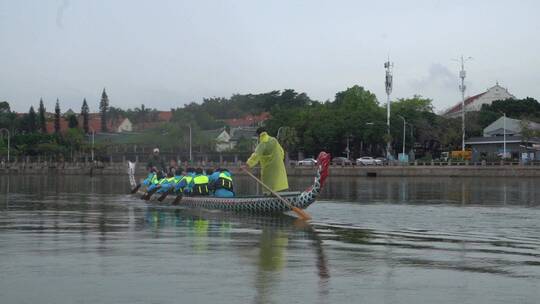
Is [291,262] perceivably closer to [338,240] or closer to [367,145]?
[338,240]

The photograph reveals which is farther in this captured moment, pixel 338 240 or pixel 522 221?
pixel 522 221

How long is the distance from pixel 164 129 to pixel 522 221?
301 ft

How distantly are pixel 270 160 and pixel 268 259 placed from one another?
32.6 feet

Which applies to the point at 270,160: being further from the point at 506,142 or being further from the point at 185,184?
the point at 506,142

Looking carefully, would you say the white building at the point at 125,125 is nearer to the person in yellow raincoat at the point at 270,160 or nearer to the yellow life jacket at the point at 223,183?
the yellow life jacket at the point at 223,183

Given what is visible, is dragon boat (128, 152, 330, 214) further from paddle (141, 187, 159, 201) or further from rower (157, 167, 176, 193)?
paddle (141, 187, 159, 201)

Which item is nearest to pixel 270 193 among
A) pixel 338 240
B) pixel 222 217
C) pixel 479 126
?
pixel 222 217

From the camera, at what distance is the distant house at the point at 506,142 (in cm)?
8225

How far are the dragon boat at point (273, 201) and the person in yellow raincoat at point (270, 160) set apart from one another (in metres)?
0.79

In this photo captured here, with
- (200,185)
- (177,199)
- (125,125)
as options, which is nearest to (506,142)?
(177,199)

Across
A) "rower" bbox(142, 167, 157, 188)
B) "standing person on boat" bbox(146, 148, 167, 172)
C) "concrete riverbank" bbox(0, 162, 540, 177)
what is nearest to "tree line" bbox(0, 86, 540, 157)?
"concrete riverbank" bbox(0, 162, 540, 177)

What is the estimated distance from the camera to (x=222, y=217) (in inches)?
806

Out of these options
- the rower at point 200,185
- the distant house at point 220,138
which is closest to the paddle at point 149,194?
the rower at point 200,185

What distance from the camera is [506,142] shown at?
8494 cm
